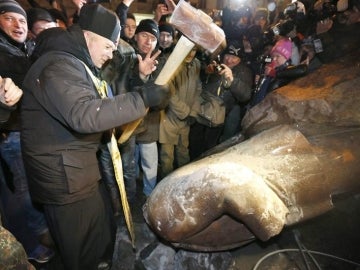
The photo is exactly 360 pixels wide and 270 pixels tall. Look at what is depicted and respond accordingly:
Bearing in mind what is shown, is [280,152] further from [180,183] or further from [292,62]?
[292,62]

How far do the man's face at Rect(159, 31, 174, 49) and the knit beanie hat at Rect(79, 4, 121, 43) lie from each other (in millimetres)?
2043

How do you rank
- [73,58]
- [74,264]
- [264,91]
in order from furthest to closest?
[264,91], [74,264], [73,58]

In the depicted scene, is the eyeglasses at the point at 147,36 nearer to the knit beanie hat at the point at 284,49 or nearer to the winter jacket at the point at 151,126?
the winter jacket at the point at 151,126

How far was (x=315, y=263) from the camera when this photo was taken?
2.55 metres

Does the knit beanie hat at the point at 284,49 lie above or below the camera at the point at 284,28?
below

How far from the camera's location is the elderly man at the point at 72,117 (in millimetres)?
1766

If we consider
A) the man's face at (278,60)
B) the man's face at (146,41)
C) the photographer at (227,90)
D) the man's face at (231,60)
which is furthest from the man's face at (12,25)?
the man's face at (278,60)

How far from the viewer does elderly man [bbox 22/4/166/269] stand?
1.77 metres

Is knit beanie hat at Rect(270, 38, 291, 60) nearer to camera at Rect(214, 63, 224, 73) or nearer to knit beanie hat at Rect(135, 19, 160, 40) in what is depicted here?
camera at Rect(214, 63, 224, 73)

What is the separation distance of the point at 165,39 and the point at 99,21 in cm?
215

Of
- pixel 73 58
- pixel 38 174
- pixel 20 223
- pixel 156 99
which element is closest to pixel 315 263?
pixel 156 99

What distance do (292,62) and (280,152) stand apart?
9.15 feet

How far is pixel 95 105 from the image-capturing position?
1.74m

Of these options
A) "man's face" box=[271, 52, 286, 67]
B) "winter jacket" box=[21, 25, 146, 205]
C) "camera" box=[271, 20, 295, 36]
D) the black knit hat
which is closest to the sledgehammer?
"winter jacket" box=[21, 25, 146, 205]
